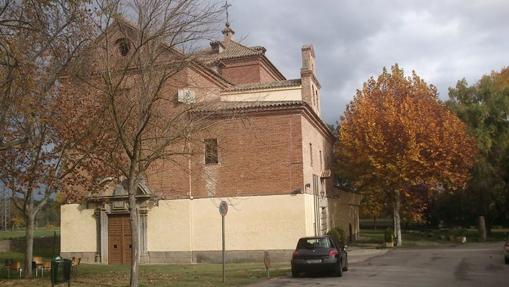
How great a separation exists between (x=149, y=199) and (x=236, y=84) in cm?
1221

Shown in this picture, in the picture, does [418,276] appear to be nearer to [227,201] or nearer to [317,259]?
[317,259]

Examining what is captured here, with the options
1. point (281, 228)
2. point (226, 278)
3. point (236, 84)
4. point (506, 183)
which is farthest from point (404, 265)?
point (506, 183)

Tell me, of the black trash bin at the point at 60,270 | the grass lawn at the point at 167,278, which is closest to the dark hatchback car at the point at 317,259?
the grass lawn at the point at 167,278

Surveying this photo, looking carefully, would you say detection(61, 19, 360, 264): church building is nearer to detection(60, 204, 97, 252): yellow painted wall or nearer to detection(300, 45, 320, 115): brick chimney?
detection(60, 204, 97, 252): yellow painted wall

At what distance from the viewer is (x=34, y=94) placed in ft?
47.8

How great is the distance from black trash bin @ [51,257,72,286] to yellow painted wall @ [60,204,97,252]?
501 inches

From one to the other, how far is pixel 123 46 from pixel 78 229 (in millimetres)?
16208

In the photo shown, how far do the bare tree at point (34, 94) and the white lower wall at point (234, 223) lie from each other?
7.30 metres

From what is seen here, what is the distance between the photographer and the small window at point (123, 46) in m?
16.2

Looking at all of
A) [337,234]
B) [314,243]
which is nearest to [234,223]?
[337,234]

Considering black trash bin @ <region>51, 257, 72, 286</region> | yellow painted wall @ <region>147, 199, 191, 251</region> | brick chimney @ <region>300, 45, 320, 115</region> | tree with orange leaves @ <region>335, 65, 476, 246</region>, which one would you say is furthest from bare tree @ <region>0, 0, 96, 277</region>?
tree with orange leaves @ <region>335, 65, 476, 246</region>

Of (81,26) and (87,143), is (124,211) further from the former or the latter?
(81,26)

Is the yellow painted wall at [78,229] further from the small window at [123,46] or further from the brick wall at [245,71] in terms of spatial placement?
the small window at [123,46]

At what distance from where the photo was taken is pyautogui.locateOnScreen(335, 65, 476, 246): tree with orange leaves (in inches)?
1400
